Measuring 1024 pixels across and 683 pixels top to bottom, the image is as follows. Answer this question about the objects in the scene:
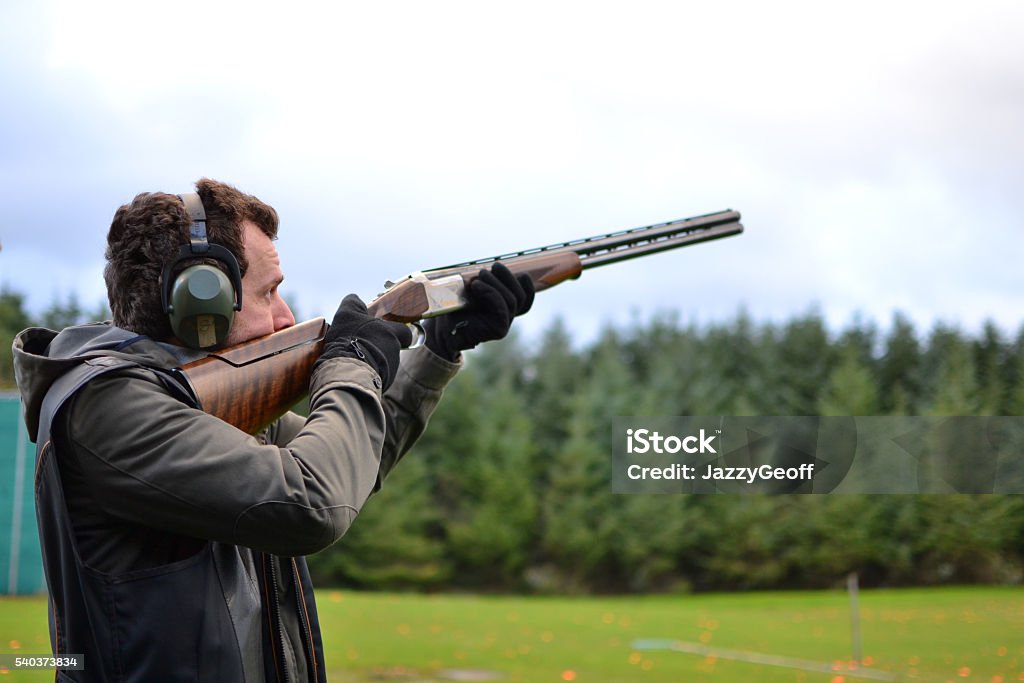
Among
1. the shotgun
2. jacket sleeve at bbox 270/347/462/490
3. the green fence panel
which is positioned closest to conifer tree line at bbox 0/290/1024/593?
the green fence panel

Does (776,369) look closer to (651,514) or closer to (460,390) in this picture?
(651,514)

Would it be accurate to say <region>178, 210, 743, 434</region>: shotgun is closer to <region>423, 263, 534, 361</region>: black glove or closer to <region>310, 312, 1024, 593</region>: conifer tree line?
<region>423, 263, 534, 361</region>: black glove

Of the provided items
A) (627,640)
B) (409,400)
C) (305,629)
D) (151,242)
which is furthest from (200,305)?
(627,640)

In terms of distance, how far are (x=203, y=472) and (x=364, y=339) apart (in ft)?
1.90

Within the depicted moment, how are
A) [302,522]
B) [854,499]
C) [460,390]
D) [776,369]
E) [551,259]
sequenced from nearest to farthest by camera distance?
[302,522] → [551,259] → [854,499] → [460,390] → [776,369]

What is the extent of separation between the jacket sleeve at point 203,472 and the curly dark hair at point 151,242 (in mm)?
224

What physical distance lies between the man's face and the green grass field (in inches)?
308

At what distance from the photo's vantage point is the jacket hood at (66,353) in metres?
1.97

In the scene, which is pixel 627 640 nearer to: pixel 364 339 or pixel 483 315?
pixel 483 315

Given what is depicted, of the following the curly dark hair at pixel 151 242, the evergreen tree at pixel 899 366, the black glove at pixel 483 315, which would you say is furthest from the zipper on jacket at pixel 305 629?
the evergreen tree at pixel 899 366

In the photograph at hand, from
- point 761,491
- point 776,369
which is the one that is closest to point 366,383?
point 761,491

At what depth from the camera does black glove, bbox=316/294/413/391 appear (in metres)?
2.29

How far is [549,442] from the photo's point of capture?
1503 inches

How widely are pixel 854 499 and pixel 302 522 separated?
34.5 meters
